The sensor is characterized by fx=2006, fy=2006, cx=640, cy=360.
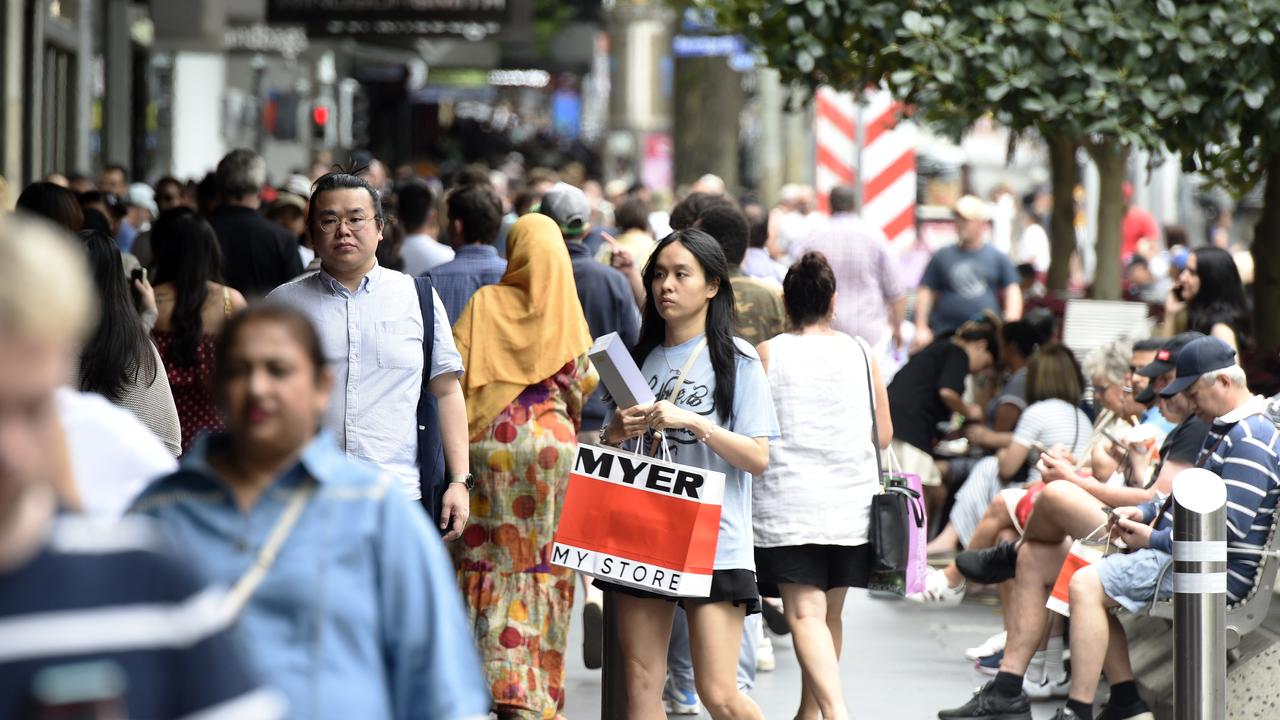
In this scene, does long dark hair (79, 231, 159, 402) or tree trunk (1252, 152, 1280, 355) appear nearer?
long dark hair (79, 231, 159, 402)

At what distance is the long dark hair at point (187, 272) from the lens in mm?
7219

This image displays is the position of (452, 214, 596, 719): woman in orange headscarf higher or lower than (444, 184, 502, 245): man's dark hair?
lower

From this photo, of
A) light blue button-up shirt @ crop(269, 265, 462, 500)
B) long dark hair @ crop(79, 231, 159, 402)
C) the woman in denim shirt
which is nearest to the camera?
the woman in denim shirt

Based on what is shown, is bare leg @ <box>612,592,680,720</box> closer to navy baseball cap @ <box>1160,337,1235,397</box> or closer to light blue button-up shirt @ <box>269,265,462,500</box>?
light blue button-up shirt @ <box>269,265,462,500</box>

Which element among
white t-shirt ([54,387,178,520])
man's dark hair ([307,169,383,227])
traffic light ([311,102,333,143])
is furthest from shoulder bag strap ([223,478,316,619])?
traffic light ([311,102,333,143])

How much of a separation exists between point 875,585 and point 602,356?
5.30ft

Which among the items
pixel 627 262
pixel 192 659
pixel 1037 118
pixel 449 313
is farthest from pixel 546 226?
pixel 192 659

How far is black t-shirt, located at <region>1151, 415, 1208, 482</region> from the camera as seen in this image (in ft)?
24.5

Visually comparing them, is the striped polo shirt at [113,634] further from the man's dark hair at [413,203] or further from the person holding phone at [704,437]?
the man's dark hair at [413,203]

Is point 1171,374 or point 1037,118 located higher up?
point 1037,118

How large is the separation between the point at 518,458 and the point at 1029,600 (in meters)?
2.24

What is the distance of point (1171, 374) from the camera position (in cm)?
812

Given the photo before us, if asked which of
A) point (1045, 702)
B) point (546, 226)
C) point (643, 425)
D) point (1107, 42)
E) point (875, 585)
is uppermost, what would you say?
point (1107, 42)

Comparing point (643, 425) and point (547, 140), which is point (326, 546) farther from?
point (547, 140)
